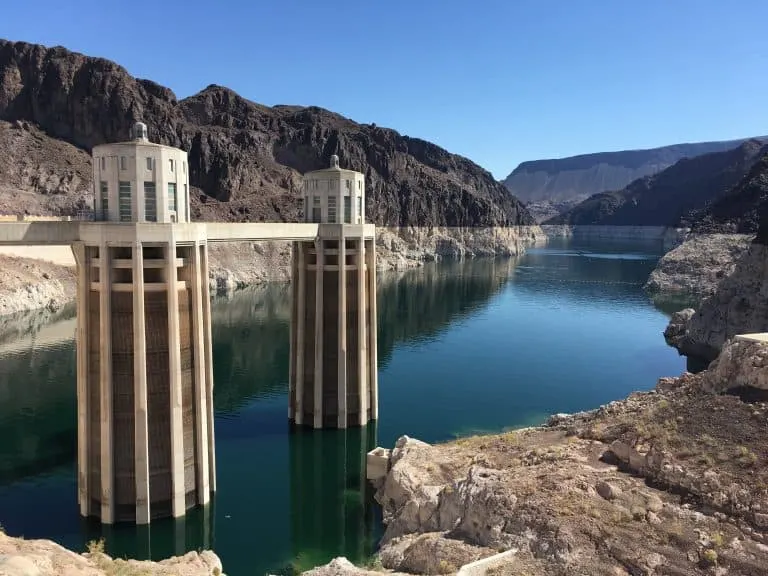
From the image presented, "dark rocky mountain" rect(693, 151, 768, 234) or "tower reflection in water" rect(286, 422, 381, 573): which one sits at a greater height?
"dark rocky mountain" rect(693, 151, 768, 234)

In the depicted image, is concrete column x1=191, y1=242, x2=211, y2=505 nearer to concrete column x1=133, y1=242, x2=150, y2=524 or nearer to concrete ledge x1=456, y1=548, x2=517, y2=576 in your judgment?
concrete column x1=133, y1=242, x2=150, y2=524

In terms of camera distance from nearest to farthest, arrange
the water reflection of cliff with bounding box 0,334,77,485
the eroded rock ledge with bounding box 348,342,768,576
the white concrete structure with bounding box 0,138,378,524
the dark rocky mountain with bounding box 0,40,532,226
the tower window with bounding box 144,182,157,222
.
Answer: the eroded rock ledge with bounding box 348,342,768,576 < the white concrete structure with bounding box 0,138,378,524 < the tower window with bounding box 144,182,157,222 < the water reflection of cliff with bounding box 0,334,77,485 < the dark rocky mountain with bounding box 0,40,532,226

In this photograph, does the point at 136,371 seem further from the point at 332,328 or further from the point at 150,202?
the point at 332,328

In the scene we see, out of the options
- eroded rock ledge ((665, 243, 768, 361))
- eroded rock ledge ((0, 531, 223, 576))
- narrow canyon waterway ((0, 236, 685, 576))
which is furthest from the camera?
eroded rock ledge ((665, 243, 768, 361))

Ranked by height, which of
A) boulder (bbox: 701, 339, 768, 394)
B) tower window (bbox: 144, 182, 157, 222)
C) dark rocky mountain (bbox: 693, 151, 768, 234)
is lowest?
boulder (bbox: 701, 339, 768, 394)

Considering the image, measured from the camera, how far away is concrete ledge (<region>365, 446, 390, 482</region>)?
27500 millimetres

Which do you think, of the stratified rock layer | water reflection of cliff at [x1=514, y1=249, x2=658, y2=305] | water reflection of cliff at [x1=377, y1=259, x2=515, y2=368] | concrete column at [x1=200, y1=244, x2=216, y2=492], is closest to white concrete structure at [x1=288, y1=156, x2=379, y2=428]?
concrete column at [x1=200, y1=244, x2=216, y2=492]

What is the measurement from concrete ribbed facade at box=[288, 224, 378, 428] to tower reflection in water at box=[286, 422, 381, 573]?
48.6 inches

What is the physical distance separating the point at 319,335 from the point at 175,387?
11.8 meters

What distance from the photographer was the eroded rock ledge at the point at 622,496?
14.6 meters

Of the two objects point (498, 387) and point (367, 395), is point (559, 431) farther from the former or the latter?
point (498, 387)

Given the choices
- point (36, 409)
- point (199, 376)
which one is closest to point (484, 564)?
point (199, 376)

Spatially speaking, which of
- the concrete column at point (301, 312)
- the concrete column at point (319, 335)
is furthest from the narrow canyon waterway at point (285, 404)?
the concrete column at point (301, 312)

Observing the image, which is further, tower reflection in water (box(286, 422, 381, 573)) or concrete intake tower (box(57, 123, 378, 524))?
tower reflection in water (box(286, 422, 381, 573))
